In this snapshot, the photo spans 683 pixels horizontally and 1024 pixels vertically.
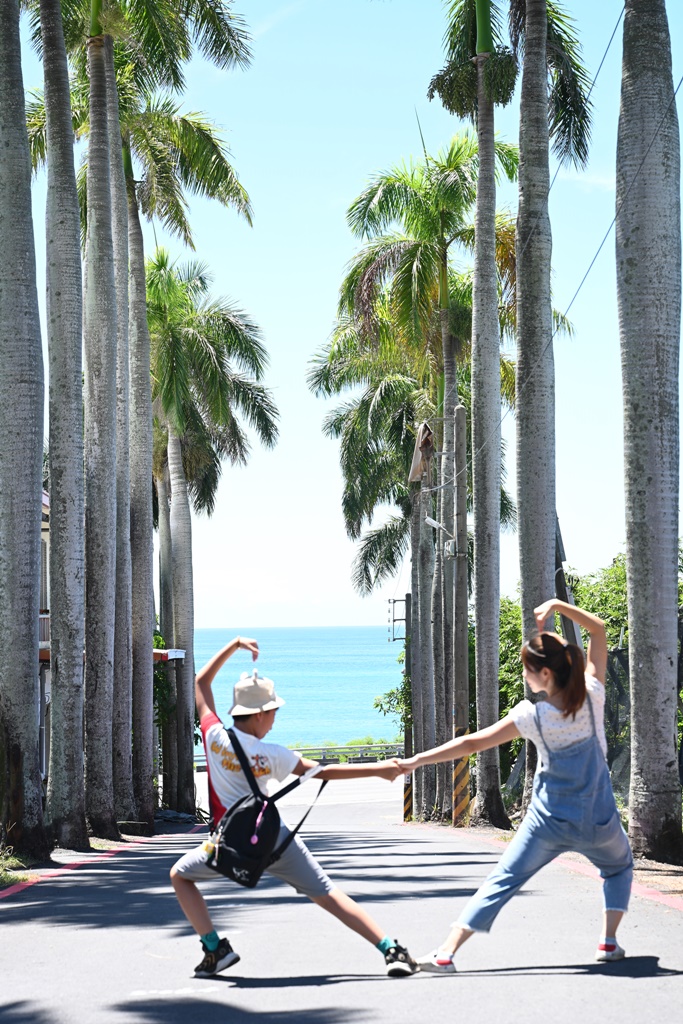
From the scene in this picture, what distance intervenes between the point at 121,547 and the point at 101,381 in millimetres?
3523

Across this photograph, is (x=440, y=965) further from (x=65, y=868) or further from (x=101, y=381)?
(x=101, y=381)

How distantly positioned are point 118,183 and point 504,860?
18.9 meters

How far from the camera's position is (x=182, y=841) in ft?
70.8

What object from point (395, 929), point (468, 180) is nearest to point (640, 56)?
point (395, 929)

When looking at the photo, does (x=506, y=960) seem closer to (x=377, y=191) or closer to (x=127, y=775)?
(x=127, y=775)

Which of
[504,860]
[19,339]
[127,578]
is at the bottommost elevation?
[504,860]

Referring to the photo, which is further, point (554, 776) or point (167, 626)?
point (167, 626)

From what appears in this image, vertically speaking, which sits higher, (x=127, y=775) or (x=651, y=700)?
(x=651, y=700)

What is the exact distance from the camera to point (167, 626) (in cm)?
3906

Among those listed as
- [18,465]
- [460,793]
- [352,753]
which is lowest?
[352,753]

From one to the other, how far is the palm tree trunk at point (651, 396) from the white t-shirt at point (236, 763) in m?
6.84

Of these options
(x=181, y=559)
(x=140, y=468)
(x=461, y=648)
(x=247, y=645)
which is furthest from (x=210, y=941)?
(x=181, y=559)

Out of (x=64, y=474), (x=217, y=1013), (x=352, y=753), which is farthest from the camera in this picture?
(x=352, y=753)

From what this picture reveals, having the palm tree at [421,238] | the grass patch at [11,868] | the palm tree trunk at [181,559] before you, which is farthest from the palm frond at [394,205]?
the grass patch at [11,868]
